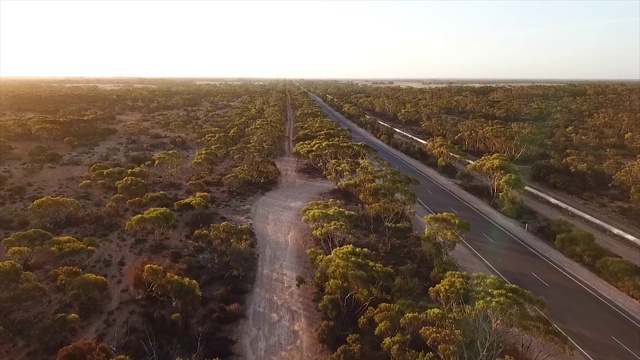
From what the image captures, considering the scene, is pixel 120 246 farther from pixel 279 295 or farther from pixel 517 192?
pixel 517 192

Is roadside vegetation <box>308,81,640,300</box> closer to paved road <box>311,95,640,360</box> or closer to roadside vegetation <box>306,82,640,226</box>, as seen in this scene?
roadside vegetation <box>306,82,640,226</box>

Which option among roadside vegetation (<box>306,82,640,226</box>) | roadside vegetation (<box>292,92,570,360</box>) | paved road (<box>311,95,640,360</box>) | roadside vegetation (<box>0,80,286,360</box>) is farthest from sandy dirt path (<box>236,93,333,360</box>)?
roadside vegetation (<box>306,82,640,226</box>)

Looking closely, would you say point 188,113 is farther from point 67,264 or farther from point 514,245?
point 514,245

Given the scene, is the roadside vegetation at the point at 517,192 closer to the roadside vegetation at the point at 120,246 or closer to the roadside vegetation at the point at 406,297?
the roadside vegetation at the point at 406,297

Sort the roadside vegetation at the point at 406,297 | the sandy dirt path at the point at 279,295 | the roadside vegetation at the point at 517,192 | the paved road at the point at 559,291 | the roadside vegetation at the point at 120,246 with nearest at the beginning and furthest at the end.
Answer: the roadside vegetation at the point at 406,297 < the roadside vegetation at the point at 120,246 < the sandy dirt path at the point at 279,295 < the paved road at the point at 559,291 < the roadside vegetation at the point at 517,192

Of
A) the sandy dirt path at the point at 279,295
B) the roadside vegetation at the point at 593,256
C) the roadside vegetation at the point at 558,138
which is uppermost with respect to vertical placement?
the roadside vegetation at the point at 558,138

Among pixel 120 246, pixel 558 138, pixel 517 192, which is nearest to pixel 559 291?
pixel 517 192

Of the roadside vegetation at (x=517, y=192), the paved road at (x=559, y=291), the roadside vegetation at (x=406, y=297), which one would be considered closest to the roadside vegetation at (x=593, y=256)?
the roadside vegetation at (x=517, y=192)
